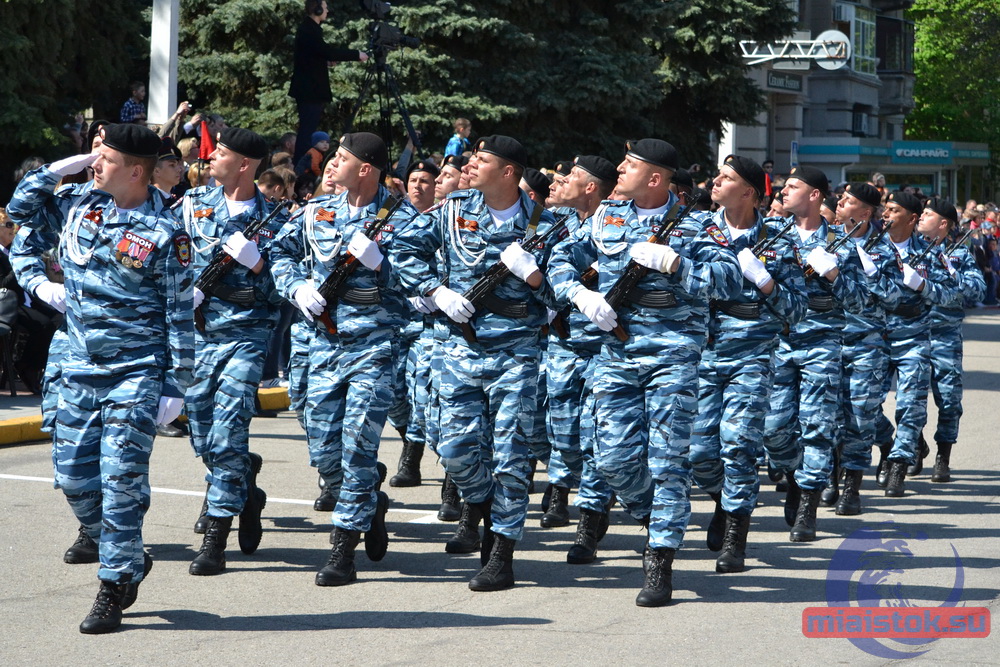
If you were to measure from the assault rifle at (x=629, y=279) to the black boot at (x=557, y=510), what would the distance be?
2.06 m

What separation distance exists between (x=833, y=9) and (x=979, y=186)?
12.1 metres

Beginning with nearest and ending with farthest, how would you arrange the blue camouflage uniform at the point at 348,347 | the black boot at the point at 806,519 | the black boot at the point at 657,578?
the black boot at the point at 657,578 → the blue camouflage uniform at the point at 348,347 → the black boot at the point at 806,519

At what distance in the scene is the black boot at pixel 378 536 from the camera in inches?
291

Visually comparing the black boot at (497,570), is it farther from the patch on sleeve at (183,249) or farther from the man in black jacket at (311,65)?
the man in black jacket at (311,65)

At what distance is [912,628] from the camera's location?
6277 millimetres

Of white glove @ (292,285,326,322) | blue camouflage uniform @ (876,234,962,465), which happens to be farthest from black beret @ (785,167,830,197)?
white glove @ (292,285,326,322)

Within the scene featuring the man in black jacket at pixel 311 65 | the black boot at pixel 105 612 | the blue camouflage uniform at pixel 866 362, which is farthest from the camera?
the man in black jacket at pixel 311 65

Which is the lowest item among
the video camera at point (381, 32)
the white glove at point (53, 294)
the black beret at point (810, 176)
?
the white glove at point (53, 294)

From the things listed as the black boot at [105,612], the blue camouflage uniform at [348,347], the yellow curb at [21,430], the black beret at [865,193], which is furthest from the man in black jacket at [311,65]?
the black boot at [105,612]

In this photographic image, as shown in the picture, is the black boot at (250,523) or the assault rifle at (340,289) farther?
the black boot at (250,523)

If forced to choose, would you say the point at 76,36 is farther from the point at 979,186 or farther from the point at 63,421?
the point at 979,186

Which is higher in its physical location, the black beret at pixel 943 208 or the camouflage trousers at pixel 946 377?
the black beret at pixel 943 208

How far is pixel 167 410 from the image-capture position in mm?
6199

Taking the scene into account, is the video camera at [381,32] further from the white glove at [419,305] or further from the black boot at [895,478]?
the black boot at [895,478]
